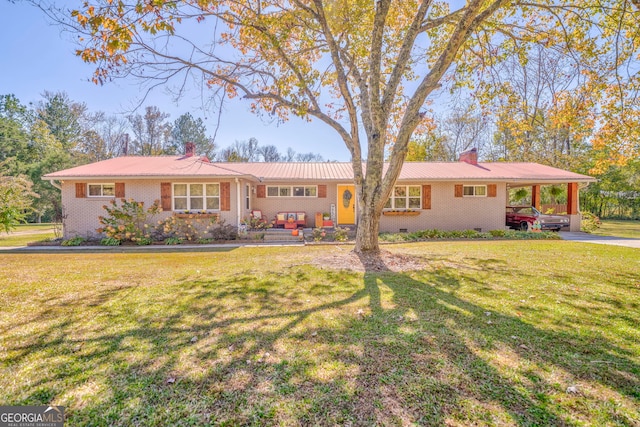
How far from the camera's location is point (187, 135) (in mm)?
33188

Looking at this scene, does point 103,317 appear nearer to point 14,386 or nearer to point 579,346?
point 14,386

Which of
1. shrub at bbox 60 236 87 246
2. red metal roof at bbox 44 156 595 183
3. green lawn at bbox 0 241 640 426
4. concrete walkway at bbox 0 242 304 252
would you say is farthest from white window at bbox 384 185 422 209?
shrub at bbox 60 236 87 246

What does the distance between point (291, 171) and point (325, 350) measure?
13286 mm

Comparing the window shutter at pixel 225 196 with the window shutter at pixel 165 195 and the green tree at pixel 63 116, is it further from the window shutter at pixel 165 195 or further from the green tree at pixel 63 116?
the green tree at pixel 63 116

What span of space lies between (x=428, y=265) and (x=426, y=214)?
8.19m

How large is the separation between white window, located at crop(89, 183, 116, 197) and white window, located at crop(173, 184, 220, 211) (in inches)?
106

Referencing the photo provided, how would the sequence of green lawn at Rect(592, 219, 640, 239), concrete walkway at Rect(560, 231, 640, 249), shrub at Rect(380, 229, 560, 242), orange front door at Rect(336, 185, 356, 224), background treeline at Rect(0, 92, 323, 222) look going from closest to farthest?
1. concrete walkway at Rect(560, 231, 640, 249)
2. shrub at Rect(380, 229, 560, 242)
3. green lawn at Rect(592, 219, 640, 239)
4. orange front door at Rect(336, 185, 356, 224)
5. background treeline at Rect(0, 92, 323, 222)

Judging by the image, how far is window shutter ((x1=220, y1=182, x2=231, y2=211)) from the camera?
1232cm

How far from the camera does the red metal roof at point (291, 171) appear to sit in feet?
39.2

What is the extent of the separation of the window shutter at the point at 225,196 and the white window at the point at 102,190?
4670mm

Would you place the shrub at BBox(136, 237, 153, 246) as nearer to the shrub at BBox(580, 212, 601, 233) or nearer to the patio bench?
the patio bench

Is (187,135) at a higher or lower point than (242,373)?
higher

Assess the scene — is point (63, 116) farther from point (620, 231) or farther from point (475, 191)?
point (620, 231)

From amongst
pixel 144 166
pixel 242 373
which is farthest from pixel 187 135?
pixel 242 373
